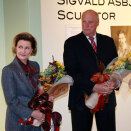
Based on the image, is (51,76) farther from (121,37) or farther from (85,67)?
(121,37)

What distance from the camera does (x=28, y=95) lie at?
2.29m

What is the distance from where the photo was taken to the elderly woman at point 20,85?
2178mm

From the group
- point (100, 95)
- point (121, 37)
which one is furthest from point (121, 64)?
point (121, 37)

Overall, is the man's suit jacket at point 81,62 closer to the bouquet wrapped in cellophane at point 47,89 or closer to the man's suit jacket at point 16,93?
the bouquet wrapped in cellophane at point 47,89

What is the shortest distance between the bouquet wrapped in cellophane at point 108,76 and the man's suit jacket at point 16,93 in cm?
59

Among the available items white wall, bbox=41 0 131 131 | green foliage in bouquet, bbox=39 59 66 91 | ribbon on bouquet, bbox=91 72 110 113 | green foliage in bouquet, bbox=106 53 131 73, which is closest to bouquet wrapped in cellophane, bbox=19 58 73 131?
green foliage in bouquet, bbox=39 59 66 91

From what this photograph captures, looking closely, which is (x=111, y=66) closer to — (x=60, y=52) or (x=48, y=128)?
(x=48, y=128)

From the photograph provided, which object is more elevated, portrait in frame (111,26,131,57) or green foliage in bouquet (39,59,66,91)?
portrait in frame (111,26,131,57)

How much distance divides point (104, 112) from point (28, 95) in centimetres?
89

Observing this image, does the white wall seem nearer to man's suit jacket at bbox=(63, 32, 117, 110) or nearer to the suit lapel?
man's suit jacket at bbox=(63, 32, 117, 110)

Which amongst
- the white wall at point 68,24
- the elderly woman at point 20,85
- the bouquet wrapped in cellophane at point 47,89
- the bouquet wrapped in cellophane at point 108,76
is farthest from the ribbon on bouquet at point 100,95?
the white wall at point 68,24

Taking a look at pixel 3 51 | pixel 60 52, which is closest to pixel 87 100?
pixel 60 52

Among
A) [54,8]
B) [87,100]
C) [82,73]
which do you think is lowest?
[87,100]

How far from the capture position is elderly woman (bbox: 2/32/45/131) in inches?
85.7
